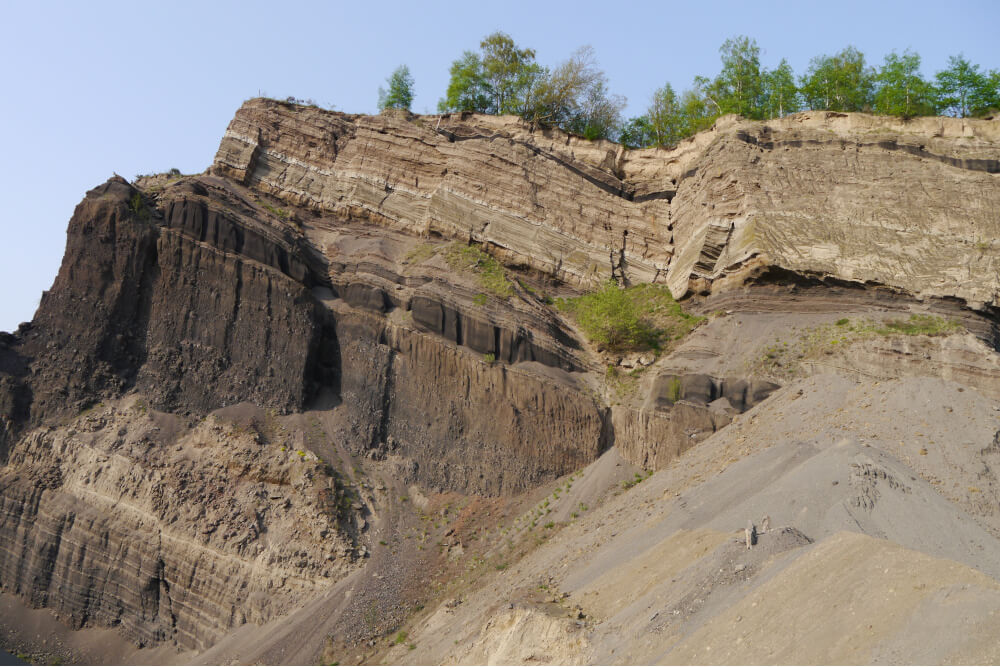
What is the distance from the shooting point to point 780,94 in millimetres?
40531

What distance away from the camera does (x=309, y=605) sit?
70.2 ft

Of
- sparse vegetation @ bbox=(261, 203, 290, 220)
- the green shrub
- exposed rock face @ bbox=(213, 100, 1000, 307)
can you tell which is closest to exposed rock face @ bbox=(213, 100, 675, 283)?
exposed rock face @ bbox=(213, 100, 1000, 307)

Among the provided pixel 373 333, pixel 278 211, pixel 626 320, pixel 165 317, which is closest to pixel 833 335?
pixel 626 320

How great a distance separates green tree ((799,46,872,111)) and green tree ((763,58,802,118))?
23.1 inches

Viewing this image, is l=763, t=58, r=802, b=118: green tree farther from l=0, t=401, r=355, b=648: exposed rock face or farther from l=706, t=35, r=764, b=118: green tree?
l=0, t=401, r=355, b=648: exposed rock face

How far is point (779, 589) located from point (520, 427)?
14.1 m

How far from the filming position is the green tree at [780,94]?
40.4 meters

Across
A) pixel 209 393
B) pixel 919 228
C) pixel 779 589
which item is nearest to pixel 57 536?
pixel 209 393

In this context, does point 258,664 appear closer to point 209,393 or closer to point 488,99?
point 209,393

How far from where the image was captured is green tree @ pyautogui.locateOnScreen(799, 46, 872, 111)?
38.8m

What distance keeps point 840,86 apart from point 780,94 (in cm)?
286

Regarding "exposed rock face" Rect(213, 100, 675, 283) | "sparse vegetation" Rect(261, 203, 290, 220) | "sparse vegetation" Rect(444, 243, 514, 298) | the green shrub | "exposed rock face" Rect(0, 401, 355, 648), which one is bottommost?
"exposed rock face" Rect(0, 401, 355, 648)

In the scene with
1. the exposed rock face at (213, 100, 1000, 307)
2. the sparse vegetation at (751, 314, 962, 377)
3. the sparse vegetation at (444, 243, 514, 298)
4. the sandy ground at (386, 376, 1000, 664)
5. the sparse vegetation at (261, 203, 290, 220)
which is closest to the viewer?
the sandy ground at (386, 376, 1000, 664)

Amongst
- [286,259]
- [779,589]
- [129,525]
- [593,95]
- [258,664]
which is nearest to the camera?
[779,589]
